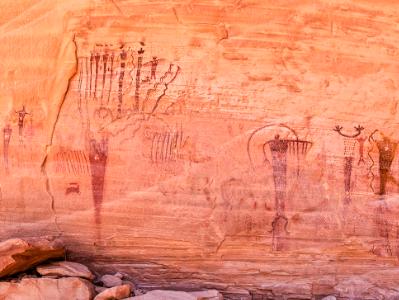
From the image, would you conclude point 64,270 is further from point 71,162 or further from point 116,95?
point 116,95

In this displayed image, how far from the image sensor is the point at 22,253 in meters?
4.46

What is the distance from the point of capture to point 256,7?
16.6ft

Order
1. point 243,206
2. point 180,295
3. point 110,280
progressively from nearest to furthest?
point 180,295 → point 110,280 → point 243,206

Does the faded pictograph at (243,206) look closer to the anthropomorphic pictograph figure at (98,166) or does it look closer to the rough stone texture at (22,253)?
the anthropomorphic pictograph figure at (98,166)

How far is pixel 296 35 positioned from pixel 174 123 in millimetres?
1155

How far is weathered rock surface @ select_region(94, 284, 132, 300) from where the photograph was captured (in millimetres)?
4348

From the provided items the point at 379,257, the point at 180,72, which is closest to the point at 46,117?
the point at 180,72

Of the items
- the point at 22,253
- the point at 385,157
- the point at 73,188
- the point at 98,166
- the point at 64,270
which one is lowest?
the point at 64,270

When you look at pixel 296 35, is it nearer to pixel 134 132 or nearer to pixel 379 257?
pixel 134 132

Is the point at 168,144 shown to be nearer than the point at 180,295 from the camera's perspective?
No

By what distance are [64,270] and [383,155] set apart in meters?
2.50

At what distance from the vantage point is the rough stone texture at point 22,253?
4.43 meters

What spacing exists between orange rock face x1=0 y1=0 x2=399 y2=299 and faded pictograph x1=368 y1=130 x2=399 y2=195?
0.4 inches

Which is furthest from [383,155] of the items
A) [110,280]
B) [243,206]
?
[110,280]
